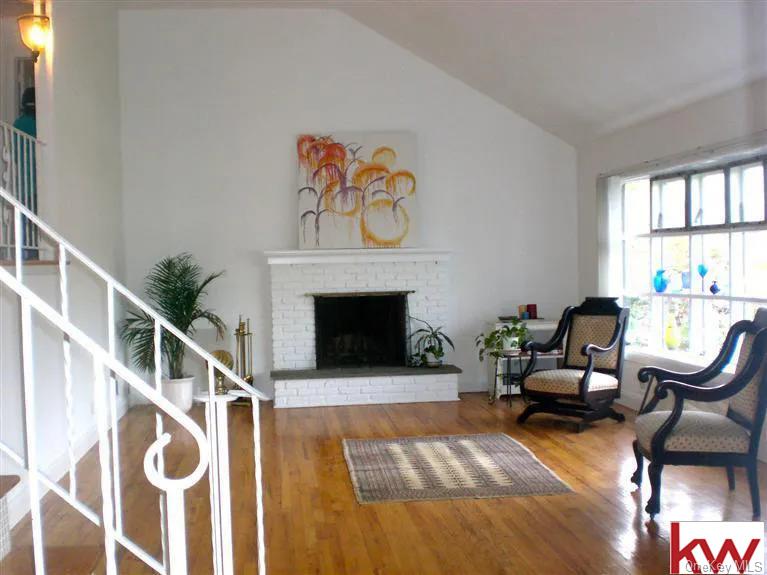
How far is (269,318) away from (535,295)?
2750mm

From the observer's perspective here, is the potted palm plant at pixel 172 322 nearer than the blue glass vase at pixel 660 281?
No

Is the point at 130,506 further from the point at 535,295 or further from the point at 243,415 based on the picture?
the point at 535,295

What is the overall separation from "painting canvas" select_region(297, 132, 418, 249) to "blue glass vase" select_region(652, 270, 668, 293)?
2.34 meters

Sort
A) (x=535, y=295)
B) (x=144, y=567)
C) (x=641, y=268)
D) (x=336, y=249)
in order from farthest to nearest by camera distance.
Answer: (x=535, y=295) → (x=336, y=249) → (x=641, y=268) → (x=144, y=567)

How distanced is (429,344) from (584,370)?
1.88 meters

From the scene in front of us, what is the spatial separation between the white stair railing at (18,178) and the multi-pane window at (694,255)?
4.80 m

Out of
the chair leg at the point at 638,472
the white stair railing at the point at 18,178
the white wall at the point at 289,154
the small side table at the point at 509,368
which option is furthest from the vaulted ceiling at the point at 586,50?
the white stair railing at the point at 18,178

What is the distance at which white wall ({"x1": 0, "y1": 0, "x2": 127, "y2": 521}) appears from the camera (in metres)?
4.58

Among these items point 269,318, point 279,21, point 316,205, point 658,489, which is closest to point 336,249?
point 316,205

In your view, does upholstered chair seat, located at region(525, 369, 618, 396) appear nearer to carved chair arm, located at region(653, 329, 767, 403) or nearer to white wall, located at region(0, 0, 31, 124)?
carved chair arm, located at region(653, 329, 767, 403)

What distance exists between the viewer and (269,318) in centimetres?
788

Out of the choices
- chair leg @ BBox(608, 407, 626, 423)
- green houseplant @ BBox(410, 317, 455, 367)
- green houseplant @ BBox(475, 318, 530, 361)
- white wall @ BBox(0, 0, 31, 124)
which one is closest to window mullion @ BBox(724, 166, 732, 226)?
chair leg @ BBox(608, 407, 626, 423)

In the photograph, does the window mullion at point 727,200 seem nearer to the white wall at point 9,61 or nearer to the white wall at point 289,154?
the white wall at point 289,154

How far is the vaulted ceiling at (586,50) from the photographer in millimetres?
4988
